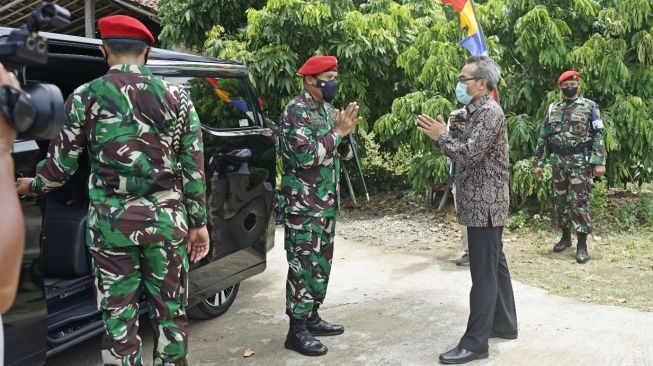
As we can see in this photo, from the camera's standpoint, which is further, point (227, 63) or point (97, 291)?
point (227, 63)

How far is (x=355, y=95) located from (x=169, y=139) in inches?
223

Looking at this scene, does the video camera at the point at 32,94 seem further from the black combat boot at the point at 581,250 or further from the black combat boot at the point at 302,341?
the black combat boot at the point at 581,250

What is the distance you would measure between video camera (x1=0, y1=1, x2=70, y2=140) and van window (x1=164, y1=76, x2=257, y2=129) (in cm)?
224

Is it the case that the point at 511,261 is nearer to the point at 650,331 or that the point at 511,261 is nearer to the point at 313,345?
the point at 650,331

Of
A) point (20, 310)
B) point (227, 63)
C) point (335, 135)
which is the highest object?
point (227, 63)

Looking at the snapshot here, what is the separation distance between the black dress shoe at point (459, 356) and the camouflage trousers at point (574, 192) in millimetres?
2861

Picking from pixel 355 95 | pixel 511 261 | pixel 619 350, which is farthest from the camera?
pixel 355 95

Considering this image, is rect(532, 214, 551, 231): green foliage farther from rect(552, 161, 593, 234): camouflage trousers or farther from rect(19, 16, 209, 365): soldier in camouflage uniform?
rect(19, 16, 209, 365): soldier in camouflage uniform

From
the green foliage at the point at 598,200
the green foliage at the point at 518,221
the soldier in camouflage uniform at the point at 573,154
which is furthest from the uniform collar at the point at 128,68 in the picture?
the green foliage at the point at 598,200

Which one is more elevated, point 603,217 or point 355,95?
point 355,95

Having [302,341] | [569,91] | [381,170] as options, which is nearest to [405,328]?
[302,341]

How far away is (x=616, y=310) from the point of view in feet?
14.7

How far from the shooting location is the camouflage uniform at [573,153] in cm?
605

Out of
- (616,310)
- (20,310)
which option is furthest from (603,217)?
(20,310)
